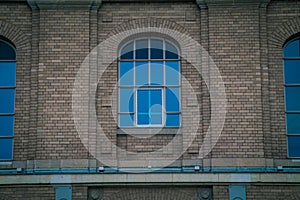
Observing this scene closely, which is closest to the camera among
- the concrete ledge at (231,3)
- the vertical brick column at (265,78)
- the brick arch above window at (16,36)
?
the vertical brick column at (265,78)

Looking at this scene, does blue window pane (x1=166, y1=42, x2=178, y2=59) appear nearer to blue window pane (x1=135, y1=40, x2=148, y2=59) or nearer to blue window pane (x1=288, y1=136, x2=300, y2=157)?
blue window pane (x1=135, y1=40, x2=148, y2=59)

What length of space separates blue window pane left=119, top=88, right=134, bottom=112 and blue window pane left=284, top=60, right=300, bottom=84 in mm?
3640

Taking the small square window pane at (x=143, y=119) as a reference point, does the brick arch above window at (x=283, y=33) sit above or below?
above

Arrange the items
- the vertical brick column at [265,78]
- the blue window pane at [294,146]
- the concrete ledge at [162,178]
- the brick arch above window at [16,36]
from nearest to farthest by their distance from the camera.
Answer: the concrete ledge at [162,178] → the vertical brick column at [265,78] → the blue window pane at [294,146] → the brick arch above window at [16,36]

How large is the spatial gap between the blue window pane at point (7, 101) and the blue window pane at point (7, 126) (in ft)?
0.53

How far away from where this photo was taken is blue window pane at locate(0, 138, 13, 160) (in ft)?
54.4

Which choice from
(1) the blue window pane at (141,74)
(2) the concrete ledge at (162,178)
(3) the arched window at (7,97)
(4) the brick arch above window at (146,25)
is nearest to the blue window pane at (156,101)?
(1) the blue window pane at (141,74)

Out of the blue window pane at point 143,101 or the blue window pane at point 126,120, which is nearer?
the blue window pane at point 126,120

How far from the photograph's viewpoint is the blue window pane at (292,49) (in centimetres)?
1714

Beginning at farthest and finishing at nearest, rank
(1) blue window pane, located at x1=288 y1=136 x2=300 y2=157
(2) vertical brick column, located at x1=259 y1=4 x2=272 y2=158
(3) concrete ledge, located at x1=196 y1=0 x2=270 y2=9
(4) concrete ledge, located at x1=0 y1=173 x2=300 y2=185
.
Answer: (3) concrete ledge, located at x1=196 y1=0 x2=270 y2=9 → (1) blue window pane, located at x1=288 y1=136 x2=300 y2=157 → (2) vertical brick column, located at x1=259 y1=4 x2=272 y2=158 → (4) concrete ledge, located at x1=0 y1=173 x2=300 y2=185

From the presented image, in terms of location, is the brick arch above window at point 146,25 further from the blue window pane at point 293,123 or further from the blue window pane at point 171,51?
the blue window pane at point 293,123

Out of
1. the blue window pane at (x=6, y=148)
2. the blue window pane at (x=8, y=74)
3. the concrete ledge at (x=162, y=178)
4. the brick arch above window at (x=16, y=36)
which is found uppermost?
the brick arch above window at (x=16, y=36)

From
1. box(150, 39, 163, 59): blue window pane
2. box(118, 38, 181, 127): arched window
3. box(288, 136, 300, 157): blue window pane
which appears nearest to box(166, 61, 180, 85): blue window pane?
box(118, 38, 181, 127): arched window

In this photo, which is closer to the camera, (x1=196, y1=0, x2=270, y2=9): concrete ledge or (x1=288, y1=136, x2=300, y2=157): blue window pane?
(x1=288, y1=136, x2=300, y2=157): blue window pane
